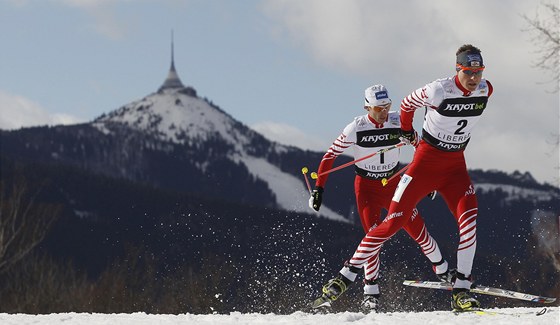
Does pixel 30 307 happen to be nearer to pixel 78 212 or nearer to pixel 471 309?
pixel 471 309

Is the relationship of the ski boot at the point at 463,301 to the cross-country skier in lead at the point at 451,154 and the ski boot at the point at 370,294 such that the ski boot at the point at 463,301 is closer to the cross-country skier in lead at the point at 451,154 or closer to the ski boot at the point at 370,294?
the cross-country skier in lead at the point at 451,154

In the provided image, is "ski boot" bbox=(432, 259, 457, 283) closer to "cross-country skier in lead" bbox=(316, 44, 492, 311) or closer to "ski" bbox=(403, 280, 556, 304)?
"ski" bbox=(403, 280, 556, 304)

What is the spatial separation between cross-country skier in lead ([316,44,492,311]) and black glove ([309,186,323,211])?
2.82ft

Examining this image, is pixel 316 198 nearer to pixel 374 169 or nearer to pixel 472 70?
pixel 374 169

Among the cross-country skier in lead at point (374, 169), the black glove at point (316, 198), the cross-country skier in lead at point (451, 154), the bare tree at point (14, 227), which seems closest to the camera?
the cross-country skier in lead at point (451, 154)

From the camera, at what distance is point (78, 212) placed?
138m

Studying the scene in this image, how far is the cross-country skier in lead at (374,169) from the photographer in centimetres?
967

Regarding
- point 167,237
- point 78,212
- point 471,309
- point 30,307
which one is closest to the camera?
point 471,309

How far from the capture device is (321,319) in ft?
25.7

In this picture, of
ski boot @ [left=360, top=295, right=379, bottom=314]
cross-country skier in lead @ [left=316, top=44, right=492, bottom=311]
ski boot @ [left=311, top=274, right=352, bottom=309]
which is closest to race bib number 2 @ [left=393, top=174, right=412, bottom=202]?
cross-country skier in lead @ [left=316, top=44, right=492, bottom=311]

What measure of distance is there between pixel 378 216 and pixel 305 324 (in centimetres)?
289

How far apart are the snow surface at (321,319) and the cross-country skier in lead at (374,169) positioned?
153 centimetres

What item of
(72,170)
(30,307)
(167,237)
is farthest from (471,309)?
(72,170)

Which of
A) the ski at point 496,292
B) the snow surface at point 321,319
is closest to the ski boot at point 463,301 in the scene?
the snow surface at point 321,319
